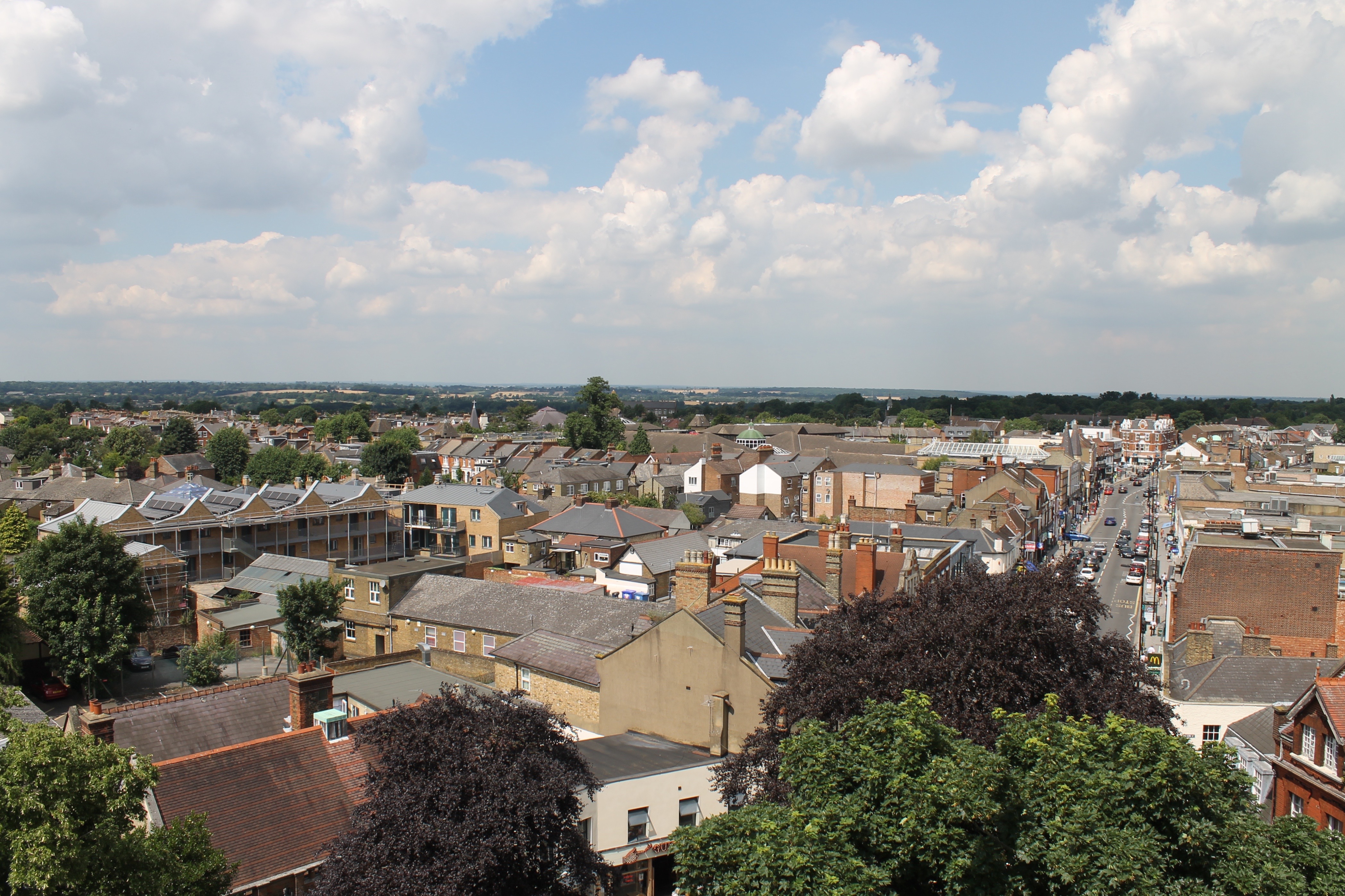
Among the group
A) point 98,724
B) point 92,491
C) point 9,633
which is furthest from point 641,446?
point 98,724

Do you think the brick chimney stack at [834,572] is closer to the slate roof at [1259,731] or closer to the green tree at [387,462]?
the slate roof at [1259,731]

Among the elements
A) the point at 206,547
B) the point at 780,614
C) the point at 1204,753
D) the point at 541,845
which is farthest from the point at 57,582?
the point at 1204,753

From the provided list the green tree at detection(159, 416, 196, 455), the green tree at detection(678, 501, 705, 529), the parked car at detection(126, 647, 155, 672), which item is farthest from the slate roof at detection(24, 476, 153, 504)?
the green tree at detection(159, 416, 196, 455)

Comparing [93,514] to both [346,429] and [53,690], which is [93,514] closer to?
[53,690]

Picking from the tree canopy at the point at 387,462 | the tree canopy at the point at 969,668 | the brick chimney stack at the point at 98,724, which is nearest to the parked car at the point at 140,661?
the brick chimney stack at the point at 98,724

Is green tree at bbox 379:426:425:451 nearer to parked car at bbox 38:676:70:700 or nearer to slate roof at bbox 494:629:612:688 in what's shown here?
parked car at bbox 38:676:70:700

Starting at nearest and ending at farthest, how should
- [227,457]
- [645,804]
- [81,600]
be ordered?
1. [645,804]
2. [81,600]
3. [227,457]

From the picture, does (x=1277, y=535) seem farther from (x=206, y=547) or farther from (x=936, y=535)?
(x=206, y=547)
